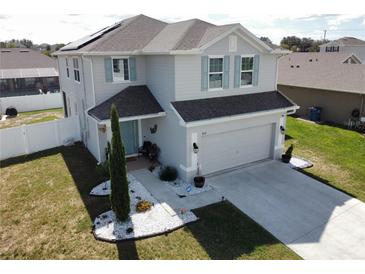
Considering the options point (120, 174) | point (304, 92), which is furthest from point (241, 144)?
point (304, 92)

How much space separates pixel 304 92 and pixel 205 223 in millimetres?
18956

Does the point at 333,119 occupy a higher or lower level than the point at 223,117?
lower

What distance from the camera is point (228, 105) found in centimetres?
1302

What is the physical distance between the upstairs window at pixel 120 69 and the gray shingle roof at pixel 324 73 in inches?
628

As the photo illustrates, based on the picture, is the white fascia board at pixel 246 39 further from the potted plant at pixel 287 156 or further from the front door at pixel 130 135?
the front door at pixel 130 135

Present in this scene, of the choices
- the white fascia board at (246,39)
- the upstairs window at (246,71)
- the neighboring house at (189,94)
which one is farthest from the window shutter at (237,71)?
the white fascia board at (246,39)

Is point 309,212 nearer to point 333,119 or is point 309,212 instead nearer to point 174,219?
point 174,219

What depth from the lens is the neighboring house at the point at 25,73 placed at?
116 ft

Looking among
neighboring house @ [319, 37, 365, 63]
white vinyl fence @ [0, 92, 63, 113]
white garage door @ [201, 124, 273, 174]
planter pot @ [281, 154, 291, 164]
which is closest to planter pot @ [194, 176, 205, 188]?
white garage door @ [201, 124, 273, 174]

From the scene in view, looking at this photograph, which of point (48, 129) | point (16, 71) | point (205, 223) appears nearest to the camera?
point (205, 223)

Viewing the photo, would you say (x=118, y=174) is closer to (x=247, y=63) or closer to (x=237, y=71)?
(x=237, y=71)

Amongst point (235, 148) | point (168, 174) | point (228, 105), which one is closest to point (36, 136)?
point (168, 174)

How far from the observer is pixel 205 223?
9.66 m

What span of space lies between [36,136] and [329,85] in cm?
2107
